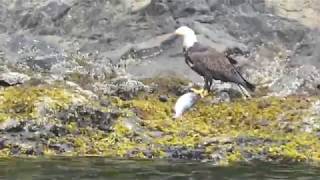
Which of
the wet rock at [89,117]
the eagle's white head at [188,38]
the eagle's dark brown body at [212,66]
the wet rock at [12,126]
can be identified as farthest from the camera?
the eagle's white head at [188,38]

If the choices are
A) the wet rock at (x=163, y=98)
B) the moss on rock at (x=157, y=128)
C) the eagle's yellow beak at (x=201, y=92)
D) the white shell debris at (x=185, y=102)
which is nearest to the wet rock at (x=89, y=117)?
the moss on rock at (x=157, y=128)

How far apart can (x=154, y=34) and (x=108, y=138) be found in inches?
240

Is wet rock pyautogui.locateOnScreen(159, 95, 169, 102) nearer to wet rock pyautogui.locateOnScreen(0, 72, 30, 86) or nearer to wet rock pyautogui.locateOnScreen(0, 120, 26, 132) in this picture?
wet rock pyautogui.locateOnScreen(0, 72, 30, 86)

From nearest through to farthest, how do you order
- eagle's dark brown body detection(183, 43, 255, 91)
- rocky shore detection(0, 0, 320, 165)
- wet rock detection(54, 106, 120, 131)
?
rocky shore detection(0, 0, 320, 165) → wet rock detection(54, 106, 120, 131) → eagle's dark brown body detection(183, 43, 255, 91)

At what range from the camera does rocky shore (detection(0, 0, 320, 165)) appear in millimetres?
11430

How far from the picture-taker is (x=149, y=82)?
1517 centimetres

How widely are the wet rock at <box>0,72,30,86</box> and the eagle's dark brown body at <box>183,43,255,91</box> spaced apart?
3.22 metres

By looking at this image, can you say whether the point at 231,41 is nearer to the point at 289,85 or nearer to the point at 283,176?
the point at 289,85

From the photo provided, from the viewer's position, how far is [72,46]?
17438mm

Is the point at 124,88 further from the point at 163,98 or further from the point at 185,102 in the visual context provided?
the point at 185,102

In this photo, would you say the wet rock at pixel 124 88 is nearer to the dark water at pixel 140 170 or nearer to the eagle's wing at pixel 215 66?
the eagle's wing at pixel 215 66

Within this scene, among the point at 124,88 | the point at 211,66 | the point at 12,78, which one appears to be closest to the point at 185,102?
the point at 211,66

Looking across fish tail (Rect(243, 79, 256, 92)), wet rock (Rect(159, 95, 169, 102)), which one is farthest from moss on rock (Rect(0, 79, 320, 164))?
fish tail (Rect(243, 79, 256, 92))

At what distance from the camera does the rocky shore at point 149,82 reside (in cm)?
1143
